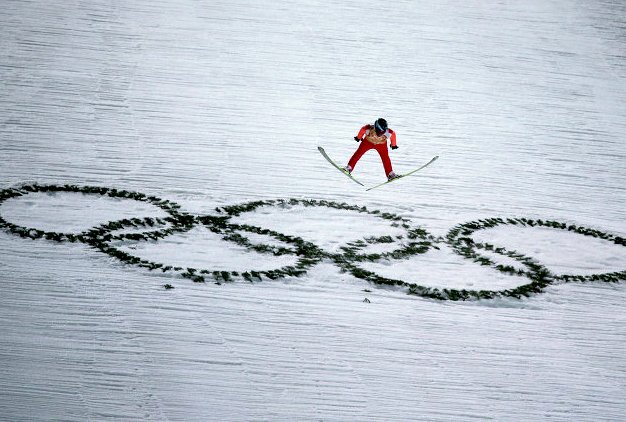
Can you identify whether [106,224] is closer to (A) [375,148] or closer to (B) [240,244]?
(B) [240,244]

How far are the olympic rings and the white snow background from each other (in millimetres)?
52

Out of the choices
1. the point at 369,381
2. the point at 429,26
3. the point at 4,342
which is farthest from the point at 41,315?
the point at 429,26

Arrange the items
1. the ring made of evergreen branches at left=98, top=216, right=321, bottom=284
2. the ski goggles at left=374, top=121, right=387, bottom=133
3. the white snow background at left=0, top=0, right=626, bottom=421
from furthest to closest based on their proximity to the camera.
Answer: the ski goggles at left=374, top=121, right=387, bottom=133 → the ring made of evergreen branches at left=98, top=216, right=321, bottom=284 → the white snow background at left=0, top=0, right=626, bottom=421

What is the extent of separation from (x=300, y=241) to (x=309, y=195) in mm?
669

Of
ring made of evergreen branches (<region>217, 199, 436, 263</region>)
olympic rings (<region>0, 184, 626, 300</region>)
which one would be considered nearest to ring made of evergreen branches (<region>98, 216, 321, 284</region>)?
olympic rings (<region>0, 184, 626, 300</region>)

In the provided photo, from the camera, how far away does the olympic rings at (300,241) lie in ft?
12.4

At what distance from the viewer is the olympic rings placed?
3781mm

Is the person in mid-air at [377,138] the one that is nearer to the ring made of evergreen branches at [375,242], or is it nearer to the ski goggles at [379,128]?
the ski goggles at [379,128]

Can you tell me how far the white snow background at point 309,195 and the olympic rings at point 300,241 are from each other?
2.0 inches

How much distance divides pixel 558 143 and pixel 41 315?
386cm

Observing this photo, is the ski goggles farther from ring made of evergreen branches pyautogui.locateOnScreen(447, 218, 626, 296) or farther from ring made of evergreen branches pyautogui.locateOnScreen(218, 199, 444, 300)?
A: ring made of evergreen branches pyautogui.locateOnScreen(447, 218, 626, 296)

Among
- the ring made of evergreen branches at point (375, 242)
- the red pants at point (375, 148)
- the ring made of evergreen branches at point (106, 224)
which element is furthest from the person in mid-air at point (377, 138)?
the ring made of evergreen branches at point (106, 224)

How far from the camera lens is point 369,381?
3.04m

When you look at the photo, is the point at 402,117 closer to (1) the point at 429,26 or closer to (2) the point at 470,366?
(1) the point at 429,26
